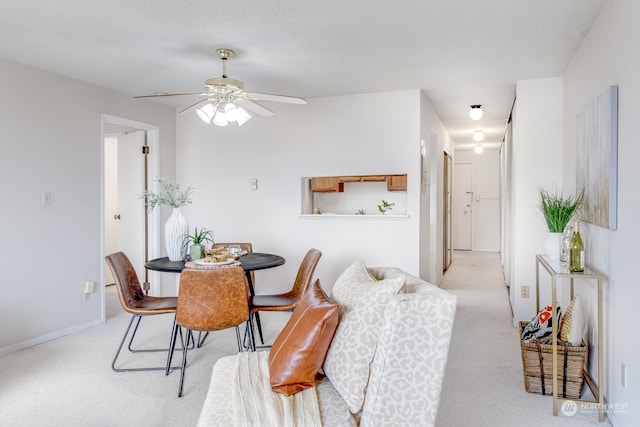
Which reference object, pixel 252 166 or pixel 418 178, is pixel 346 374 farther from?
pixel 252 166

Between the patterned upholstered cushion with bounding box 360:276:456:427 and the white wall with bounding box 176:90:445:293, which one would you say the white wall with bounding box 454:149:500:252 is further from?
the patterned upholstered cushion with bounding box 360:276:456:427

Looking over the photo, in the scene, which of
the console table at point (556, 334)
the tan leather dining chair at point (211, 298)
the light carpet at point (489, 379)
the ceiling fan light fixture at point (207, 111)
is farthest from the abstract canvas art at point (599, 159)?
the ceiling fan light fixture at point (207, 111)

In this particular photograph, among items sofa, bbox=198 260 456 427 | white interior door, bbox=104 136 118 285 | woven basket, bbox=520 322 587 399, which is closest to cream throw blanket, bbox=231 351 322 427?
sofa, bbox=198 260 456 427

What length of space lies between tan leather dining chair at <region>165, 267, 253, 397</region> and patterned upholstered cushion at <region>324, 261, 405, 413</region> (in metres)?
1.08

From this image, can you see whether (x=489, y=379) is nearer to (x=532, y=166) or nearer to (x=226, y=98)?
(x=532, y=166)

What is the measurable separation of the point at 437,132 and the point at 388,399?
15.9ft

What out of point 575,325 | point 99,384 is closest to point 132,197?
point 99,384

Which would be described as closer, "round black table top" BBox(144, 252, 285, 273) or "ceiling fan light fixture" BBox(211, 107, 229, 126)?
"round black table top" BBox(144, 252, 285, 273)

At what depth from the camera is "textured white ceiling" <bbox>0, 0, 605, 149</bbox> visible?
2.52 metres

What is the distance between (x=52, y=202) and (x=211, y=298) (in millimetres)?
2118

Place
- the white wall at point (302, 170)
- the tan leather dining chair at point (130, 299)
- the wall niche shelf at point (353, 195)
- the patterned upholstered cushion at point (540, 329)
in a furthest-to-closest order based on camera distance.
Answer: the wall niche shelf at point (353, 195), the white wall at point (302, 170), the tan leather dining chair at point (130, 299), the patterned upholstered cushion at point (540, 329)

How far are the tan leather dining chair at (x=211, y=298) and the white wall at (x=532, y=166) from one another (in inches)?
107

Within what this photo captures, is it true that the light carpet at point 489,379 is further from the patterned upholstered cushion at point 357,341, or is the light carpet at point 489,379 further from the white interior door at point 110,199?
the white interior door at point 110,199

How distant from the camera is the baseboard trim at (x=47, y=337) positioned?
3.39 m
